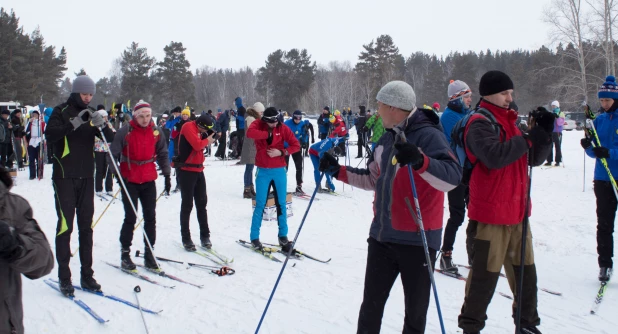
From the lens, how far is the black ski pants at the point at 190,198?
20.0ft

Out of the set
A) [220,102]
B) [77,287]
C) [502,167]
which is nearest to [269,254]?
[77,287]

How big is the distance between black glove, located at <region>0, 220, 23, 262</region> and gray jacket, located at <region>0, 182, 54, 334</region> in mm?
54

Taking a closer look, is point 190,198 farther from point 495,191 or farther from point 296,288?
point 495,191

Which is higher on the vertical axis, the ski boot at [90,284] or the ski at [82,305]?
the ski boot at [90,284]

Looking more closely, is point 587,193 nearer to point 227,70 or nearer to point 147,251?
point 147,251

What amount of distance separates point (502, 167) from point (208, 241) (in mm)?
4364

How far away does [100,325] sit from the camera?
3877 mm

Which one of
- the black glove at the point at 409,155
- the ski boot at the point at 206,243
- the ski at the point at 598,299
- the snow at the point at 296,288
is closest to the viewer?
the black glove at the point at 409,155

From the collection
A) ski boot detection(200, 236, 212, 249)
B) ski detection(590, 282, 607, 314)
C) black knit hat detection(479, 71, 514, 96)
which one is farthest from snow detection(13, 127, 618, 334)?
black knit hat detection(479, 71, 514, 96)

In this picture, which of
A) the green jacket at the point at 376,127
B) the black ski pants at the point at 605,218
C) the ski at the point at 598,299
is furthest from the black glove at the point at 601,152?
the green jacket at the point at 376,127

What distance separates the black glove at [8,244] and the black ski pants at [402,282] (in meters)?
1.97

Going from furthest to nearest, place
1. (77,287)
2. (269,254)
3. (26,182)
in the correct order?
(26,182) → (269,254) → (77,287)

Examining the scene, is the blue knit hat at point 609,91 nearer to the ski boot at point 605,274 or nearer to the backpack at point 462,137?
the ski boot at point 605,274

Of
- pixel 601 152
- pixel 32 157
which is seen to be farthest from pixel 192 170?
pixel 32 157
